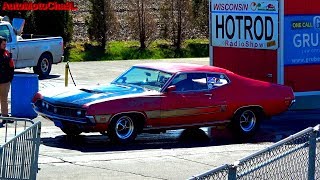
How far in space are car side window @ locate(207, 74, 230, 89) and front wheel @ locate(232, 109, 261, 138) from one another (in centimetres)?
62

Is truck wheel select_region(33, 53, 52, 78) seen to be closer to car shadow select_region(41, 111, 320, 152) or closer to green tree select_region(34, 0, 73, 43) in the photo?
green tree select_region(34, 0, 73, 43)

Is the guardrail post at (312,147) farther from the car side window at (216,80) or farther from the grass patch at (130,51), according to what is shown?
the grass patch at (130,51)

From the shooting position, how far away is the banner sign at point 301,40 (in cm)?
1980

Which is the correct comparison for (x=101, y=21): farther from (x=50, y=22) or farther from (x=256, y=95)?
(x=256, y=95)

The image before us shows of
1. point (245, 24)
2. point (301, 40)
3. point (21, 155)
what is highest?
point (245, 24)

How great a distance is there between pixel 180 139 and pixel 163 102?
1.04 metres

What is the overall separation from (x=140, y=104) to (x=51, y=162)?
229 centimetres

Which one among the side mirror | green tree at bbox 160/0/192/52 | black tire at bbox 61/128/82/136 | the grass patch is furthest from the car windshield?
green tree at bbox 160/0/192/52

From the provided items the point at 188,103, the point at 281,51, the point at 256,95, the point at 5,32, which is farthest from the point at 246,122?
the point at 5,32

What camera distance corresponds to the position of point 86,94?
14727 mm

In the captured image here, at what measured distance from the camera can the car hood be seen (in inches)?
567

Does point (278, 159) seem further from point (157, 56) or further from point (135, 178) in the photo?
point (157, 56)

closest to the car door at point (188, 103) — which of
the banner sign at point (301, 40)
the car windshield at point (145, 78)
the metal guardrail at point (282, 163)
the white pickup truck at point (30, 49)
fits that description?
the car windshield at point (145, 78)

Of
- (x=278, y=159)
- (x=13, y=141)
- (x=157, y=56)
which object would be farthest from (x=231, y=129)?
(x=157, y=56)
